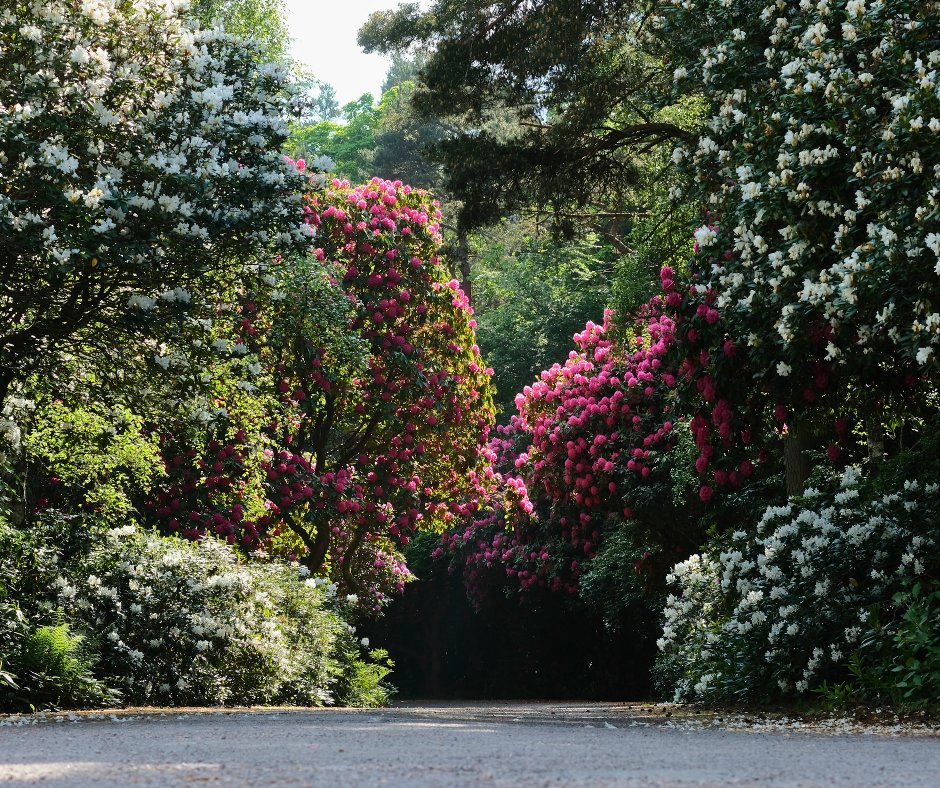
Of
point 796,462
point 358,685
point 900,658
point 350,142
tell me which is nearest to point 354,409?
point 358,685

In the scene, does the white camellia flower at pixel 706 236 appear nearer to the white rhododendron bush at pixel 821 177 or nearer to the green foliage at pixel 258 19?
the white rhododendron bush at pixel 821 177

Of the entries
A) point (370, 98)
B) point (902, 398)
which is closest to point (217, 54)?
point (902, 398)

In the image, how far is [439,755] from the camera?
5.67 m

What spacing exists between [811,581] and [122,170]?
6.25 m

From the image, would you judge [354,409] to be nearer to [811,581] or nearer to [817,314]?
[811,581]

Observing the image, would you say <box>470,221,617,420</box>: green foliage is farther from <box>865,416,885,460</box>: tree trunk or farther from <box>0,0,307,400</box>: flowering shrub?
<box>0,0,307,400</box>: flowering shrub

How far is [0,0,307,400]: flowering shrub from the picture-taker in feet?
29.8

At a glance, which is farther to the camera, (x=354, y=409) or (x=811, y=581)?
(x=354, y=409)

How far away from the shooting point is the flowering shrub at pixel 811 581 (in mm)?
9352

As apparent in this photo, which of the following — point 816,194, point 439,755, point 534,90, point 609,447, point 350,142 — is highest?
point 350,142

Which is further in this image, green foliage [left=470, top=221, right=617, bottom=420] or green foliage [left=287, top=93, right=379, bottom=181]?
green foliage [left=287, top=93, right=379, bottom=181]

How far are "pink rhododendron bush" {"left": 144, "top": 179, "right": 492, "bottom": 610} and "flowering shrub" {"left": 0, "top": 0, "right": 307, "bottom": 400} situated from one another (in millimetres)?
5293

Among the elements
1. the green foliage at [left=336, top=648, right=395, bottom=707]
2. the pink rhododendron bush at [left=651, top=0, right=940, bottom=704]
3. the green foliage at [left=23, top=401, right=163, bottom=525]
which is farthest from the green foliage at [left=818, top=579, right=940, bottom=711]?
the green foliage at [left=23, top=401, right=163, bottom=525]

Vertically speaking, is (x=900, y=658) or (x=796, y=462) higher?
(x=796, y=462)
